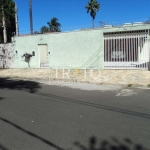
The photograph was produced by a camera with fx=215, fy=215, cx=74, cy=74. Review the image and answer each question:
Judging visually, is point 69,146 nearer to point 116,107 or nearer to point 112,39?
point 116,107

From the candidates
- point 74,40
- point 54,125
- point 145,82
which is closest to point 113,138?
point 54,125

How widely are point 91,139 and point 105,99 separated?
3624mm

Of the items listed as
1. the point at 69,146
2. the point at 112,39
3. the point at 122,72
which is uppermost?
the point at 112,39

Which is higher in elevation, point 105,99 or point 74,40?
point 74,40

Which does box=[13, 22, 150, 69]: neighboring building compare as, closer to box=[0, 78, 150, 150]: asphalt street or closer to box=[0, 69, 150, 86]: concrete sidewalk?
box=[0, 69, 150, 86]: concrete sidewalk

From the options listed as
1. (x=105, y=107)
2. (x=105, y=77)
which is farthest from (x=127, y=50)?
(x=105, y=107)

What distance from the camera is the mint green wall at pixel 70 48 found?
14805mm

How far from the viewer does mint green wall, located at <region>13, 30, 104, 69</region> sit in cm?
1480

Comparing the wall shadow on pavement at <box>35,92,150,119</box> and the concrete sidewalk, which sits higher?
the concrete sidewalk

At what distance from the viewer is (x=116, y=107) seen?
6.31 meters

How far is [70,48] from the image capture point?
1570 cm

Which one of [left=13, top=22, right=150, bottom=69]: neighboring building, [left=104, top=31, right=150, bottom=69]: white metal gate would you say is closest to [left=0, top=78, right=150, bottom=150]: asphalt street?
[left=104, top=31, right=150, bottom=69]: white metal gate

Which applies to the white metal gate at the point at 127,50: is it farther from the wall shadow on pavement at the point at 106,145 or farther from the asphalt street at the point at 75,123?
the wall shadow on pavement at the point at 106,145

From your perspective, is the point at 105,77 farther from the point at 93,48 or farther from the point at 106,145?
the point at 106,145
